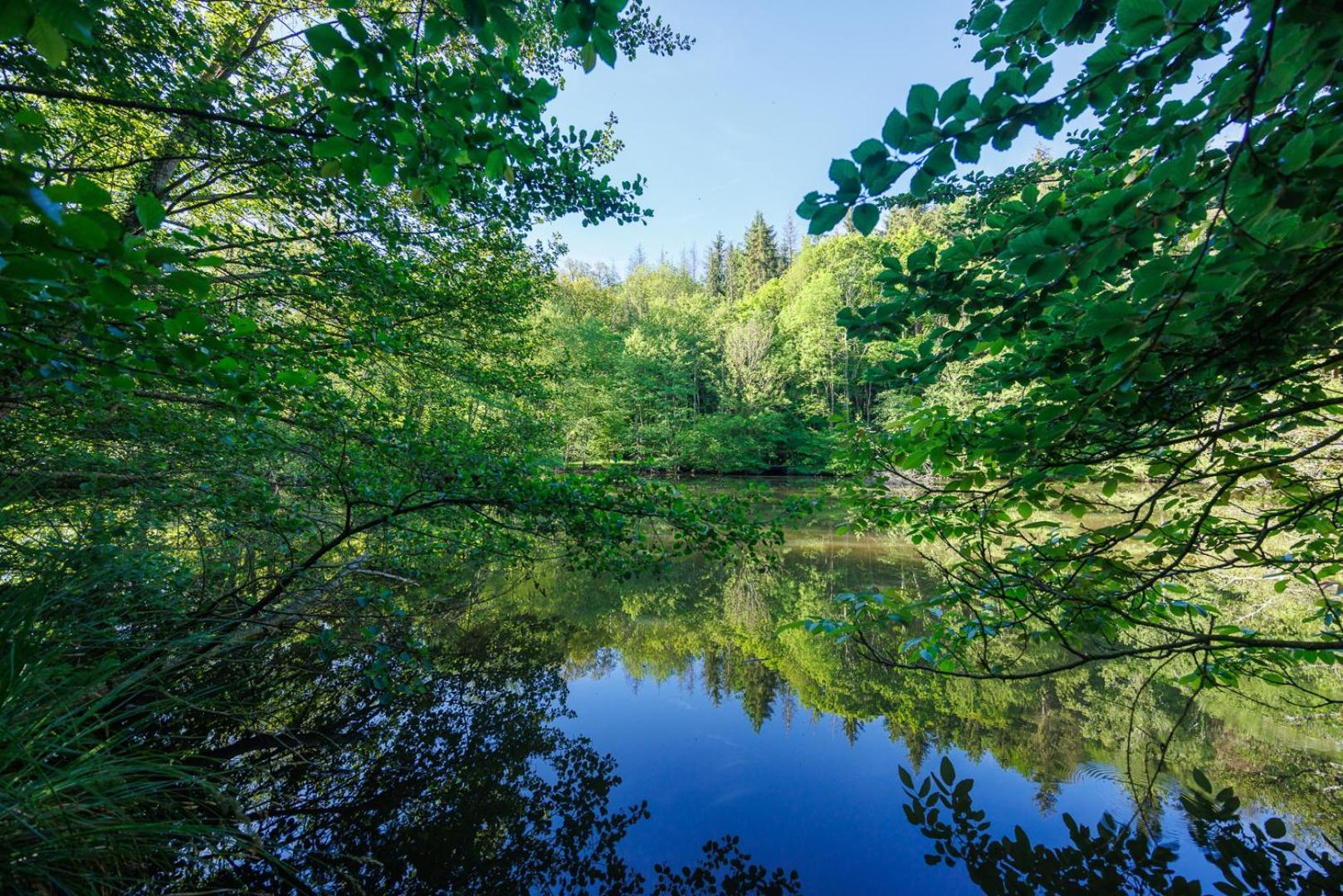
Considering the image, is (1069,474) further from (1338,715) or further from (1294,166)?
(1338,715)

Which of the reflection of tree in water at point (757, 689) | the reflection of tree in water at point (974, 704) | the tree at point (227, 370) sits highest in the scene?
the tree at point (227, 370)

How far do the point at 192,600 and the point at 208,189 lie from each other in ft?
15.6

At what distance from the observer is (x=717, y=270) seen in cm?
5138

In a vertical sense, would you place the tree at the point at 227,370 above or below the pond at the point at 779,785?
above

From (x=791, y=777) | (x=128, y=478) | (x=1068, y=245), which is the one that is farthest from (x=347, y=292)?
(x=791, y=777)

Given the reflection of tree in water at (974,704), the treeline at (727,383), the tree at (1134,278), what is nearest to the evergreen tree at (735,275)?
the treeline at (727,383)

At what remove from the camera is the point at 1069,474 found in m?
1.81

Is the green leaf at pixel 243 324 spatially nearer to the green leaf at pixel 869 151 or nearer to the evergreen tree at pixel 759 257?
the green leaf at pixel 869 151

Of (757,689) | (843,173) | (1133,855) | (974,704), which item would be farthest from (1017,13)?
(974,704)

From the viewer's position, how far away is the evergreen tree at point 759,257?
144 ft

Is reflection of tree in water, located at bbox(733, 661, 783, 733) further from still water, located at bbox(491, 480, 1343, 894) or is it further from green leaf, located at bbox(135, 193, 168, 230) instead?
green leaf, located at bbox(135, 193, 168, 230)

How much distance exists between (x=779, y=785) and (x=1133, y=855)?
7.81ft

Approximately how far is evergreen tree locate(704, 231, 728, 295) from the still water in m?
45.8

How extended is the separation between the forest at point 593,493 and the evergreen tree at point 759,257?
41139 millimetres
